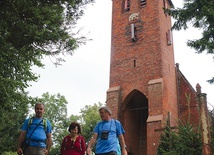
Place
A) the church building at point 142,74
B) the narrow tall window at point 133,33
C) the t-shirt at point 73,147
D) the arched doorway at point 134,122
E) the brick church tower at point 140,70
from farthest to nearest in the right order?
the narrow tall window at point 133,33
the arched doorway at point 134,122
the church building at point 142,74
the brick church tower at point 140,70
the t-shirt at point 73,147

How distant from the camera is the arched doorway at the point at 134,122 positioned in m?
16.8

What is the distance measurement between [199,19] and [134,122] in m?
9.49

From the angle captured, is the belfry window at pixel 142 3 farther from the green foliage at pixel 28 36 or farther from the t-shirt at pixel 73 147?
the t-shirt at pixel 73 147

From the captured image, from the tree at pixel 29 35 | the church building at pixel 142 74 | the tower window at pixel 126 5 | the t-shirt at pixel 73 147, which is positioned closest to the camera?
the t-shirt at pixel 73 147

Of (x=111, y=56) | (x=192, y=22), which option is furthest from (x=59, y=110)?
(x=192, y=22)

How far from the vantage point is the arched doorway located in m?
16.8

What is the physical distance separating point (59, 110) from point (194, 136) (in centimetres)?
2458

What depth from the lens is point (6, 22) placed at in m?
7.26

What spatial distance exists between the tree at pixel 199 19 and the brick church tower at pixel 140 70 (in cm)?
548

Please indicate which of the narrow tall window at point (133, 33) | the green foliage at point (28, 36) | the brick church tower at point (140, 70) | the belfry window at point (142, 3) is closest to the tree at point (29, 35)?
the green foliage at point (28, 36)

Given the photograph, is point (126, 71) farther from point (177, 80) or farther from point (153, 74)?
point (177, 80)

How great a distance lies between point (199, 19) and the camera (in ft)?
32.7

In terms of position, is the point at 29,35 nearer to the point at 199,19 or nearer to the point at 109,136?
the point at 109,136

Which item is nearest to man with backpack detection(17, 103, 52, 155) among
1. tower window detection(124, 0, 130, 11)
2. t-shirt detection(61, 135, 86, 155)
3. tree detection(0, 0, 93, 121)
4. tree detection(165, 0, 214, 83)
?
t-shirt detection(61, 135, 86, 155)
